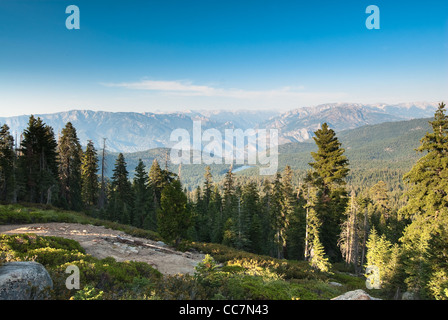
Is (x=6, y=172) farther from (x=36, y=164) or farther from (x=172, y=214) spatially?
(x=172, y=214)

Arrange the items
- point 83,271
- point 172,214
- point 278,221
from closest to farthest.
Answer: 1. point 83,271
2. point 172,214
3. point 278,221

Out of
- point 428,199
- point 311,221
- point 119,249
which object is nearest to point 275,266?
point 311,221

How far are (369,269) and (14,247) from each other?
24.0 meters

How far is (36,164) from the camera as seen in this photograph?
3466cm

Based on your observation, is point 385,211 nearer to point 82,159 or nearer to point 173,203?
point 173,203

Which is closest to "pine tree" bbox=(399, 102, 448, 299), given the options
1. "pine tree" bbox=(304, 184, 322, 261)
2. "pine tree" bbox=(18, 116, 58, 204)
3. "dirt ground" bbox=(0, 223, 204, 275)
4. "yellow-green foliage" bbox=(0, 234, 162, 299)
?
"pine tree" bbox=(304, 184, 322, 261)

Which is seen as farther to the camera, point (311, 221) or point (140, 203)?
point (140, 203)

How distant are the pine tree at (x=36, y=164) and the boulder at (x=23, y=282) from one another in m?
32.5

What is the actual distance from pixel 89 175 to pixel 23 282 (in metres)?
44.6

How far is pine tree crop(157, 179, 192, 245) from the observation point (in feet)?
64.2

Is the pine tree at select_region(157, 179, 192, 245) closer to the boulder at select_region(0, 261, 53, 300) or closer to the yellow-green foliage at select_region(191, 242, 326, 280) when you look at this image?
the yellow-green foliage at select_region(191, 242, 326, 280)

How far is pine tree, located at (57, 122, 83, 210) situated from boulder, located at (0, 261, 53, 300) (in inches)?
1413

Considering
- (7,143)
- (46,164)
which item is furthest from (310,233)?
(7,143)

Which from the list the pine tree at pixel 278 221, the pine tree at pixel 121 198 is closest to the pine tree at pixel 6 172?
the pine tree at pixel 121 198
